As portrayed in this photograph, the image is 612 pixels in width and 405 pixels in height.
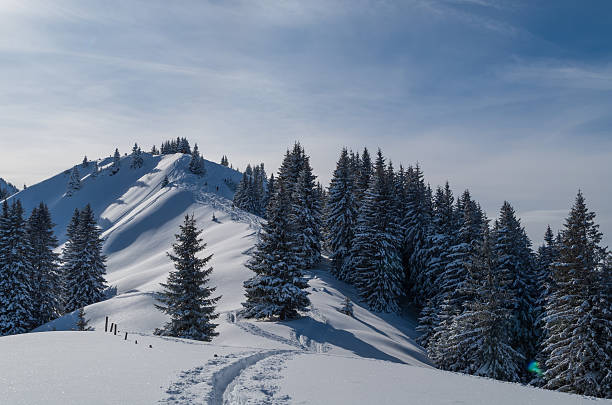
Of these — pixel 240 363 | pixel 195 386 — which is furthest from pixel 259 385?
pixel 240 363

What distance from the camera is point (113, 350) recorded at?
15781 millimetres

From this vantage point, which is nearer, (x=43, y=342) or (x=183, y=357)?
(x=183, y=357)

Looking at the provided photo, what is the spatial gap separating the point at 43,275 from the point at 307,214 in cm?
2762

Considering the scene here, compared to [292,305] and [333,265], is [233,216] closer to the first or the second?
[333,265]

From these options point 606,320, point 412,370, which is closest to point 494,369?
point 606,320

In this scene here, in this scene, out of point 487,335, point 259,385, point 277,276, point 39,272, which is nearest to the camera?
point 259,385

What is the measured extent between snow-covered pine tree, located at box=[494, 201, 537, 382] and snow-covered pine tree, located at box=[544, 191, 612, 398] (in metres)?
9.83

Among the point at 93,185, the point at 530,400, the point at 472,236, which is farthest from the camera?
the point at 93,185

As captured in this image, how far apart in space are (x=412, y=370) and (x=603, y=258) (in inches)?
628

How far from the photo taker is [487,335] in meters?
24.8

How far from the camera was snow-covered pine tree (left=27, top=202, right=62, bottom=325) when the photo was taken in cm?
3684

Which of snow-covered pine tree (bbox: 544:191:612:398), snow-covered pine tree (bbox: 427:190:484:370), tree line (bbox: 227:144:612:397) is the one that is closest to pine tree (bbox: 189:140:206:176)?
tree line (bbox: 227:144:612:397)

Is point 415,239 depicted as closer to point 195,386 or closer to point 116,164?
point 195,386

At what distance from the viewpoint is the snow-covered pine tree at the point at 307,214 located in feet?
147
